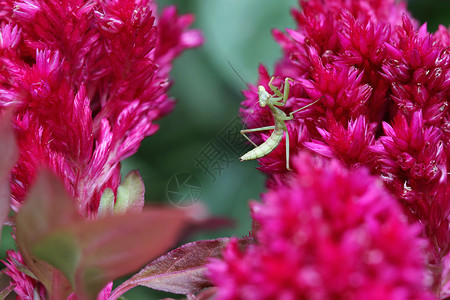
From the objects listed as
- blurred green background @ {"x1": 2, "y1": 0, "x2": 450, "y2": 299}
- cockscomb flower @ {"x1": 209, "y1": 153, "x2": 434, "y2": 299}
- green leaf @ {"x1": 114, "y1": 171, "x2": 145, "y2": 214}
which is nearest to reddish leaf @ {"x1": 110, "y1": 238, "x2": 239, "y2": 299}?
green leaf @ {"x1": 114, "y1": 171, "x2": 145, "y2": 214}

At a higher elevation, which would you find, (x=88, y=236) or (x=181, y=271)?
(x=88, y=236)

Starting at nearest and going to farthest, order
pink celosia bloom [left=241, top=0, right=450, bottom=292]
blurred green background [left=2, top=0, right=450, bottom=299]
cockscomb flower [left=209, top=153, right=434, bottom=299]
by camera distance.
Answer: cockscomb flower [left=209, top=153, right=434, bottom=299] → pink celosia bloom [left=241, top=0, right=450, bottom=292] → blurred green background [left=2, top=0, right=450, bottom=299]

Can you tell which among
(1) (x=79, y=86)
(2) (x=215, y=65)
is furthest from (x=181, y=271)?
(2) (x=215, y=65)

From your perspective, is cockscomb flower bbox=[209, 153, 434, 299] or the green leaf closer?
cockscomb flower bbox=[209, 153, 434, 299]

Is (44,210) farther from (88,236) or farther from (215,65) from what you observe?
(215,65)

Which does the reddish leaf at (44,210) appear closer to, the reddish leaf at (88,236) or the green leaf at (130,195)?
the reddish leaf at (88,236)

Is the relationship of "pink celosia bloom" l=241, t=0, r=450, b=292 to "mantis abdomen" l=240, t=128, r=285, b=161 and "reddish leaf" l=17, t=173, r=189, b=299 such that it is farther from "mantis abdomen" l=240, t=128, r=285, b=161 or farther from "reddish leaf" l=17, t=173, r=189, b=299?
"reddish leaf" l=17, t=173, r=189, b=299
